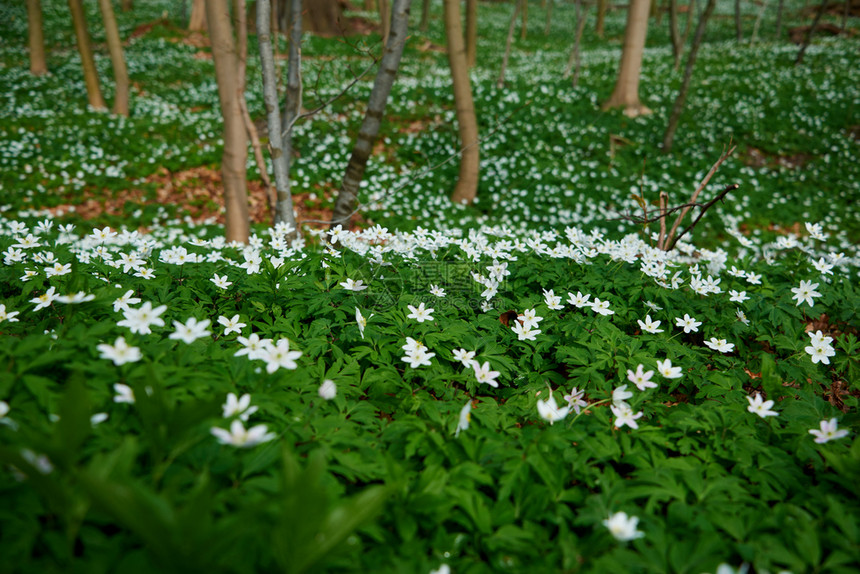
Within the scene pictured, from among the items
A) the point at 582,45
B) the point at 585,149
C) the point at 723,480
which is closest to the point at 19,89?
the point at 585,149

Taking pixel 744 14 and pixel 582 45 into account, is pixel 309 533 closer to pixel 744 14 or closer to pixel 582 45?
pixel 582 45

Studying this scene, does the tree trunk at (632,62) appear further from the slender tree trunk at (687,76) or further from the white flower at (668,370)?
the white flower at (668,370)

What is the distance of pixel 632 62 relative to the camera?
9.72 metres

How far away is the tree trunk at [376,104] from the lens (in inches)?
172

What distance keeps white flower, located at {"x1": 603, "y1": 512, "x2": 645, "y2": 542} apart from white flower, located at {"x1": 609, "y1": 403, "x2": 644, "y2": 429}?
46 cm

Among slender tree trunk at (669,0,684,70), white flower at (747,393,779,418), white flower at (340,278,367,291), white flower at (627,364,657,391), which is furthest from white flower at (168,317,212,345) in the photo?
slender tree trunk at (669,0,684,70)

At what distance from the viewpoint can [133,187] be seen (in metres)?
7.54

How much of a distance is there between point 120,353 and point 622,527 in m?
1.78

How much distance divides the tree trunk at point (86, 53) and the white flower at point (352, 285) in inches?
439

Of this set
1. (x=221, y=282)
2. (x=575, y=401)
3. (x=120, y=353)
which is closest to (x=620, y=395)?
(x=575, y=401)

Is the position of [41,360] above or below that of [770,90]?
below

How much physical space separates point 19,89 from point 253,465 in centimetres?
1528

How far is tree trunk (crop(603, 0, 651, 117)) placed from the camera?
9.39 metres

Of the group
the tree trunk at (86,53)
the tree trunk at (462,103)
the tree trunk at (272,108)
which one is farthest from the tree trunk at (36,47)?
the tree trunk at (272,108)
